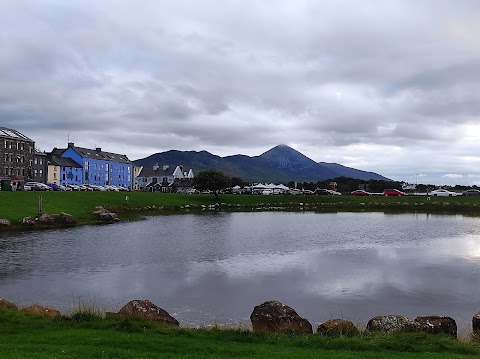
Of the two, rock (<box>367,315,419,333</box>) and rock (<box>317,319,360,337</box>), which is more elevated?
rock (<box>367,315,419,333</box>)

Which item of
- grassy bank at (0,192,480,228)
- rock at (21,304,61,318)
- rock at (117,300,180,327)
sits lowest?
rock at (21,304,61,318)

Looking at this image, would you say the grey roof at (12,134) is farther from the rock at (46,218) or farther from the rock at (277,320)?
the rock at (277,320)

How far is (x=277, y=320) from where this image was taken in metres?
15.7

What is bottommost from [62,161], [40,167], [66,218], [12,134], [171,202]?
[66,218]

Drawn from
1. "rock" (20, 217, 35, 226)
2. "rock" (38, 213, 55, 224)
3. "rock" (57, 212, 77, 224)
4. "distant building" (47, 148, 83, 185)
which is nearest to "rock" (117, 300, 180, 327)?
"rock" (20, 217, 35, 226)

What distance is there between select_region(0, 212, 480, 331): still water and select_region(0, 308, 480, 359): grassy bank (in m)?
3.72

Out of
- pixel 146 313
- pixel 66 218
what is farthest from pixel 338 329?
pixel 66 218

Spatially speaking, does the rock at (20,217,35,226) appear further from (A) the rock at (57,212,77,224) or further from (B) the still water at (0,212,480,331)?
(B) the still water at (0,212,480,331)

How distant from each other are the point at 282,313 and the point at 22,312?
9.99 m

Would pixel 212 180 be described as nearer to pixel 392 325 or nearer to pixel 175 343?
pixel 392 325

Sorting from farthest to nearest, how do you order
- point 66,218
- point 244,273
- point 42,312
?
point 66,218
point 244,273
point 42,312

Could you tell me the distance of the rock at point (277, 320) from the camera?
50.3 ft

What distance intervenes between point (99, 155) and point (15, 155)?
169 feet

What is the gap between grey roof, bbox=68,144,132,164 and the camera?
159m
